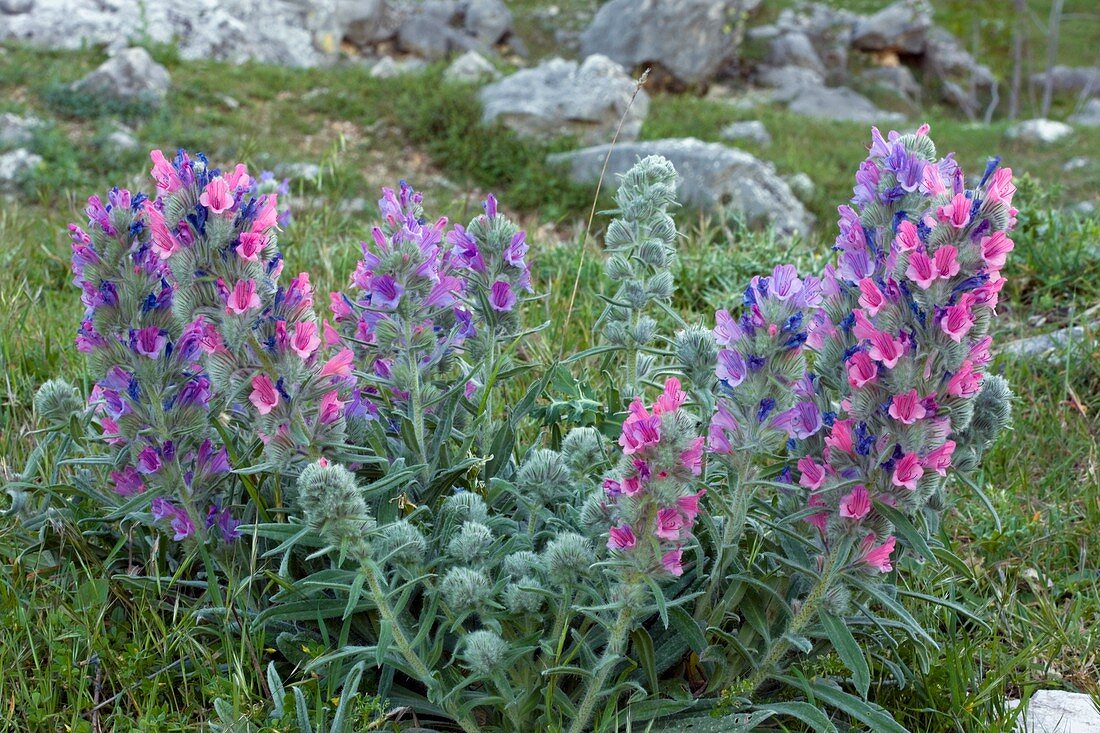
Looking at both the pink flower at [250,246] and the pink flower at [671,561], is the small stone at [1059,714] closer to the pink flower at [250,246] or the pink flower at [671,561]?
the pink flower at [671,561]

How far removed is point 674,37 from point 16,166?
13018 mm

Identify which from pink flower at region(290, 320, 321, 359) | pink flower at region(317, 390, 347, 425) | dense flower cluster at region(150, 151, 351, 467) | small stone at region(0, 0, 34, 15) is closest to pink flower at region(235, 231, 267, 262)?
dense flower cluster at region(150, 151, 351, 467)

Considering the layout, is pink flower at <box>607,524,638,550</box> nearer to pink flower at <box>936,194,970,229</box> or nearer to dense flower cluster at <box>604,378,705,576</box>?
dense flower cluster at <box>604,378,705,576</box>

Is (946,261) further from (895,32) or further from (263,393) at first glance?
(895,32)

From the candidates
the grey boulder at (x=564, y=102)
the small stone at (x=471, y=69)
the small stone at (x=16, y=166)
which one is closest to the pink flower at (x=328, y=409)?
the small stone at (x=16, y=166)

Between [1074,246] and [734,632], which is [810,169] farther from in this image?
[734,632]

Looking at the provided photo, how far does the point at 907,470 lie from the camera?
5.74ft

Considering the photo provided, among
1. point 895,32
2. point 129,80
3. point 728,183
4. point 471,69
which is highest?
point 129,80

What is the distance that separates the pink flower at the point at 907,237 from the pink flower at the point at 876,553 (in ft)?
1.71

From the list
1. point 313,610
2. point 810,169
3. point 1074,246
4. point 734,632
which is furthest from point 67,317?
point 810,169

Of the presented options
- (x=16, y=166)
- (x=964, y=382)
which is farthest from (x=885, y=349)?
(x=16, y=166)

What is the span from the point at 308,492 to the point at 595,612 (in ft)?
1.93

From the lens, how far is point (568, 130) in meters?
10.5

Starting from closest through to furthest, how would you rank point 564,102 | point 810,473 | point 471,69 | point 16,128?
point 810,473, point 16,128, point 564,102, point 471,69
